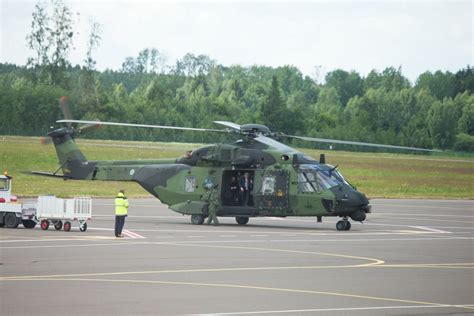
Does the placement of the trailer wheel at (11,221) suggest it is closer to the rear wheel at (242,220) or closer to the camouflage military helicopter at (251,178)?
the camouflage military helicopter at (251,178)

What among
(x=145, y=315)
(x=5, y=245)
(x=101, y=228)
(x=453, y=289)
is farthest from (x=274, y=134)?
(x=145, y=315)

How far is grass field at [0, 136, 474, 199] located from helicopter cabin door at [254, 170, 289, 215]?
22237mm

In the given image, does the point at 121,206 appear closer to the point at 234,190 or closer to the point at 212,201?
the point at 212,201

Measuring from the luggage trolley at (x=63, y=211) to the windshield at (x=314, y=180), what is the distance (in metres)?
7.29

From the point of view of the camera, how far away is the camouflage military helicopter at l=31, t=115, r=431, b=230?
35.6 meters

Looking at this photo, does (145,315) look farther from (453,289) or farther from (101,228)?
(101,228)

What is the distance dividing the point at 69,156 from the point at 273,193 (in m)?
9.32

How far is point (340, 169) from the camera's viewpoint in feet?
260

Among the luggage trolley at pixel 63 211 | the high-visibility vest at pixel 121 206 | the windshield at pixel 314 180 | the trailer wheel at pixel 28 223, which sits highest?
the windshield at pixel 314 180

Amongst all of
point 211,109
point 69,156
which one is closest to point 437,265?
point 69,156

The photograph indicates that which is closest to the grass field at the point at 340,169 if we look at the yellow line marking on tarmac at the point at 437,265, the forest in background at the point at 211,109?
the forest in background at the point at 211,109

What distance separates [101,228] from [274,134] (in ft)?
23.0

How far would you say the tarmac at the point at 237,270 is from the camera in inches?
722

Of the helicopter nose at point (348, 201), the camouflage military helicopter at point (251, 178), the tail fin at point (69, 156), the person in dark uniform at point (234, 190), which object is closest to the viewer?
the helicopter nose at point (348, 201)
